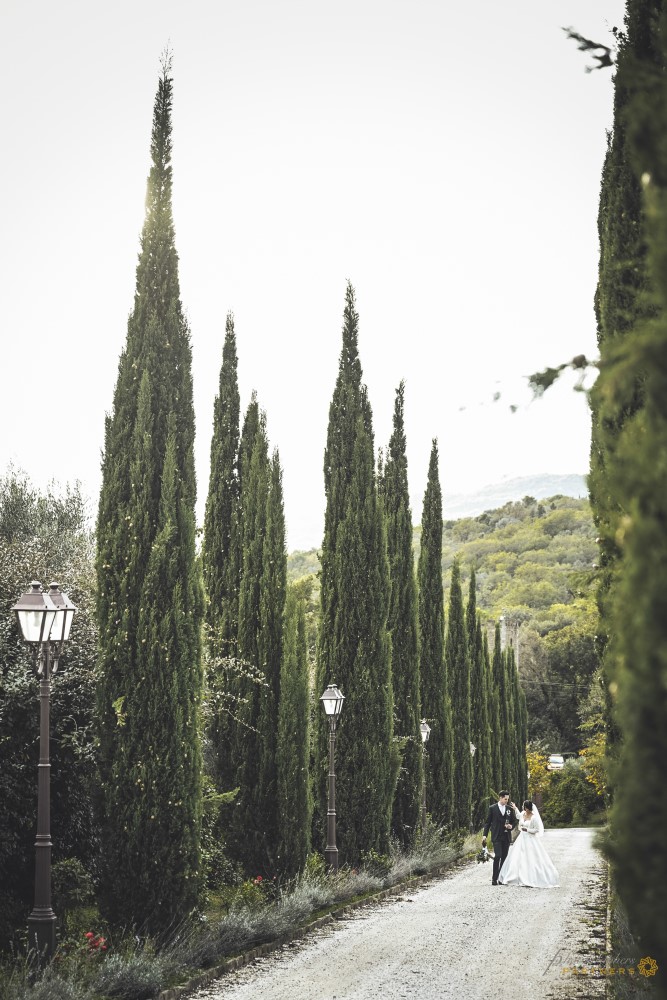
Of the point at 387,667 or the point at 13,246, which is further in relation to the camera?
the point at 387,667

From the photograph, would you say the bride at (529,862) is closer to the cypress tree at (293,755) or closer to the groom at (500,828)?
the groom at (500,828)

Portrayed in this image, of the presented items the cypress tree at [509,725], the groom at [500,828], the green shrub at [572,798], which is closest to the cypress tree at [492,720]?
the cypress tree at [509,725]

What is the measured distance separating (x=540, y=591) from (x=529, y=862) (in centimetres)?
6114

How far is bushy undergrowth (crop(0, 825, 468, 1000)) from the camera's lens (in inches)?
283

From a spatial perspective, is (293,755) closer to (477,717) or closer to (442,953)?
(442,953)

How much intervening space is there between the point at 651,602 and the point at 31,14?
593 inches

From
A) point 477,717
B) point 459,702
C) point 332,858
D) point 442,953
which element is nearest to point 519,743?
point 477,717

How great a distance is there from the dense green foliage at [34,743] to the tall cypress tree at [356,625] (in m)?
5.33

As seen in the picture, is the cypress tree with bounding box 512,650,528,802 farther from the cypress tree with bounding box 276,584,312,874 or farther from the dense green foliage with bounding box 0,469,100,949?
the dense green foliage with bounding box 0,469,100,949

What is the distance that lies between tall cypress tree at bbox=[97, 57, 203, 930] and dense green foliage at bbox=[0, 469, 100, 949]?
0.65 m

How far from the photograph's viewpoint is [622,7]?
6715 mm

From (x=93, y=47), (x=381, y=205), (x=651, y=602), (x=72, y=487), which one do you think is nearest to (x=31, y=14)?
(x=93, y=47)

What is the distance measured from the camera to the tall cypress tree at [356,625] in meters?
16.4

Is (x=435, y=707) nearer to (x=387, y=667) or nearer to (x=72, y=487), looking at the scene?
(x=387, y=667)
